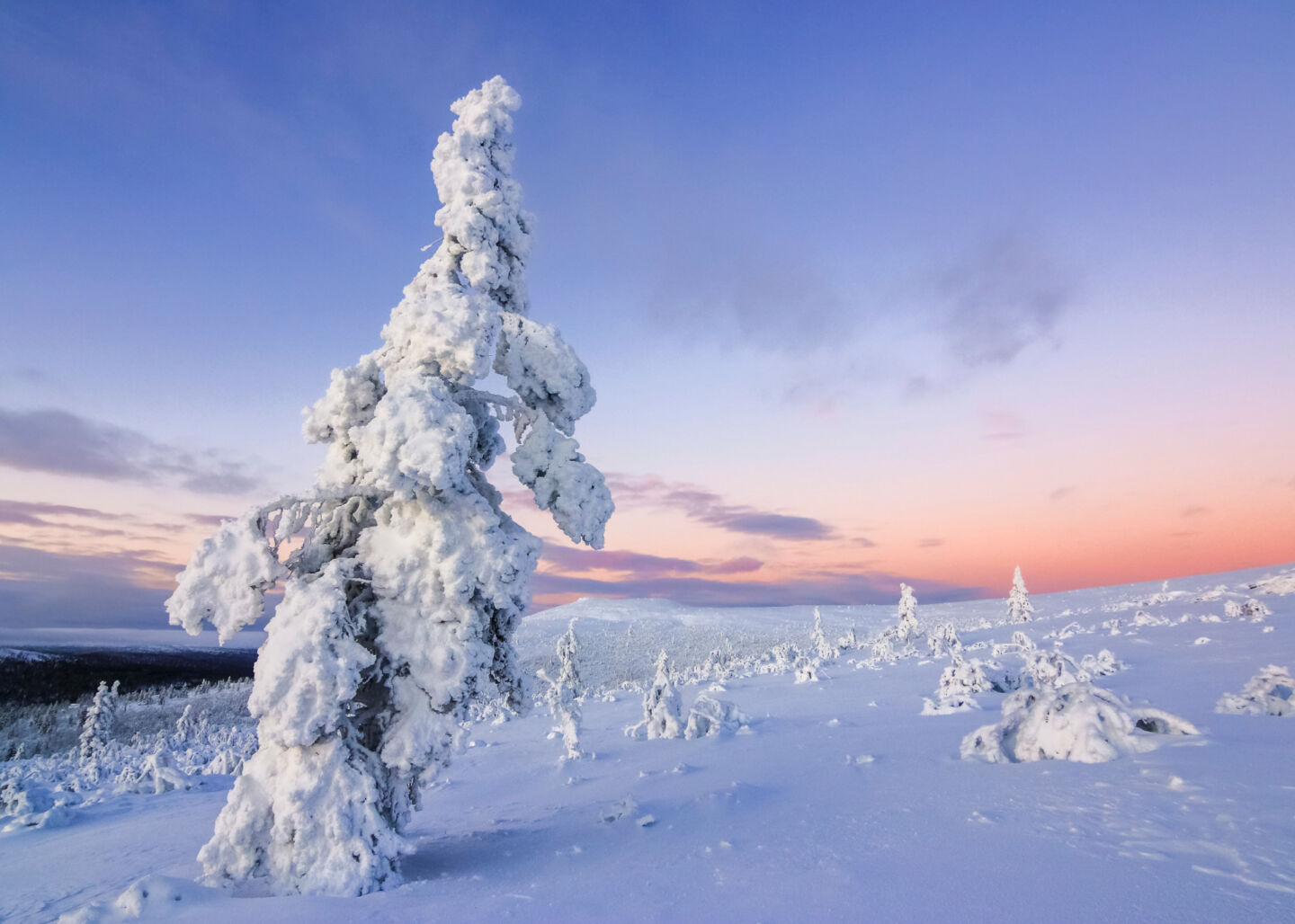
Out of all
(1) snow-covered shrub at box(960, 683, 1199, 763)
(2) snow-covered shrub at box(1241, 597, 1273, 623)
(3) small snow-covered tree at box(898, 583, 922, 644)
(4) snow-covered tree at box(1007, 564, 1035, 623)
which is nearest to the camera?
(1) snow-covered shrub at box(960, 683, 1199, 763)

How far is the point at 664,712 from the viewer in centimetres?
1730

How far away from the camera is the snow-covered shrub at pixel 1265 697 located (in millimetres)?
8734

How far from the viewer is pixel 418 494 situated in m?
8.09

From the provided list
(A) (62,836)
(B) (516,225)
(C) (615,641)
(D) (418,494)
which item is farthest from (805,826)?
(C) (615,641)

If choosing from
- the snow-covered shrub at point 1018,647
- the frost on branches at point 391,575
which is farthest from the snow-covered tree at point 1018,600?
the frost on branches at point 391,575

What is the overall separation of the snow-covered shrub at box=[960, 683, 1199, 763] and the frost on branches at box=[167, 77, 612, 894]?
20.9ft

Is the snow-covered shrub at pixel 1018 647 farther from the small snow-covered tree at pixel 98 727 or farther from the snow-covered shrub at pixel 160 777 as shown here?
the small snow-covered tree at pixel 98 727

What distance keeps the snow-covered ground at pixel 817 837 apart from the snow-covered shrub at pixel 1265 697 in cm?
47

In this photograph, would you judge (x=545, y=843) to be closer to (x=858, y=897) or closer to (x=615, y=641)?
(x=858, y=897)

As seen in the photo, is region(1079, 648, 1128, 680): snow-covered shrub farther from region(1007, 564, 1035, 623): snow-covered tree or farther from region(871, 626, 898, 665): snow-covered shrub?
region(1007, 564, 1035, 623): snow-covered tree

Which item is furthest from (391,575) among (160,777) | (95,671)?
(95,671)

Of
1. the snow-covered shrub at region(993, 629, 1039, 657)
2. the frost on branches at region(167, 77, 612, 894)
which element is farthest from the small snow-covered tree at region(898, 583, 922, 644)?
the frost on branches at region(167, 77, 612, 894)

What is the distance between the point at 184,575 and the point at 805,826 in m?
8.06

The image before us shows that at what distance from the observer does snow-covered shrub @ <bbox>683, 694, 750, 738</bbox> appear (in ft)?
53.7
